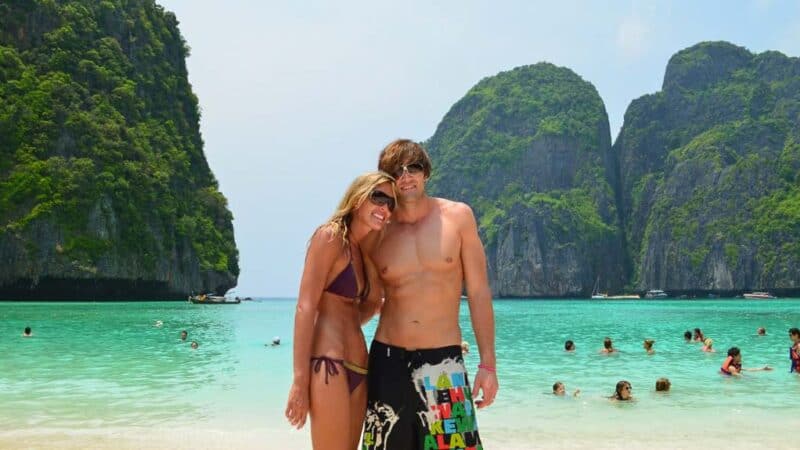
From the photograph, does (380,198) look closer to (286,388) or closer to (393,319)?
(393,319)

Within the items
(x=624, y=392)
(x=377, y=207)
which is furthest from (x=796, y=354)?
(x=377, y=207)

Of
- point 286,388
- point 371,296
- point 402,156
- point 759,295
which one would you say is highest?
point 402,156

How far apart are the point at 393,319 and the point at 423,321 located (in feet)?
0.48

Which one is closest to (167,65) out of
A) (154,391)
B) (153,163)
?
(153,163)

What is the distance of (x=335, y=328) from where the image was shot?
357cm

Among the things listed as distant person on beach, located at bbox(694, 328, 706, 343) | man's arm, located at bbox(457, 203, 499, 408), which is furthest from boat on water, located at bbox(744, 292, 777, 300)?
man's arm, located at bbox(457, 203, 499, 408)

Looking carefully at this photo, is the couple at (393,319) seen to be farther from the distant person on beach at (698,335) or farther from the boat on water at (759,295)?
the boat on water at (759,295)

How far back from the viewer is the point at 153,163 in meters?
69.7

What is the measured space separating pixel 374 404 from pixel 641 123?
16280 centimetres

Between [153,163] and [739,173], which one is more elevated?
[739,173]

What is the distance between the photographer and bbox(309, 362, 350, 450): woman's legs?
344cm

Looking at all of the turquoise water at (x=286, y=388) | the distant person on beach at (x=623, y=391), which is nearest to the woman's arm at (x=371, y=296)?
the turquoise water at (x=286, y=388)

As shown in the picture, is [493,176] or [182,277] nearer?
[182,277]

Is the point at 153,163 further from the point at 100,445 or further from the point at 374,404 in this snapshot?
the point at 374,404
